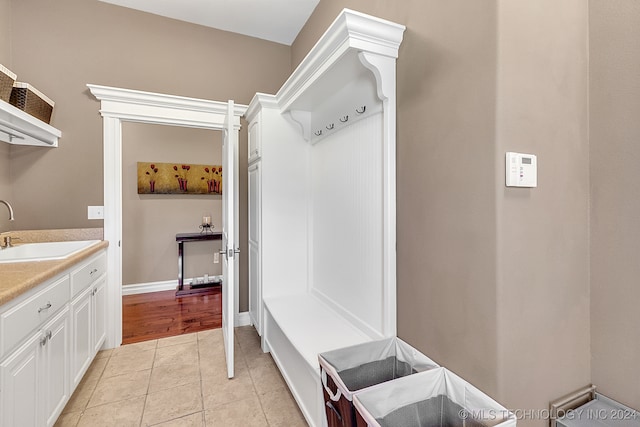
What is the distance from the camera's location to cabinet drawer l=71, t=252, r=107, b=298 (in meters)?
1.80

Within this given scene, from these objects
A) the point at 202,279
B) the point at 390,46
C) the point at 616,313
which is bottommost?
the point at 202,279

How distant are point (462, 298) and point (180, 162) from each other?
4095 millimetres

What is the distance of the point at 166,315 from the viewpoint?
3270 mm

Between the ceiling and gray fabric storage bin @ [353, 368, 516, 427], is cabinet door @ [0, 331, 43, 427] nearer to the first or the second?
gray fabric storage bin @ [353, 368, 516, 427]

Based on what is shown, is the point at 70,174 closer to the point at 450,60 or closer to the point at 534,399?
the point at 450,60

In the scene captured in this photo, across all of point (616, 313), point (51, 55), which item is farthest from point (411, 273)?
point (51, 55)

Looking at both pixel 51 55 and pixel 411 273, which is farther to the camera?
pixel 51 55

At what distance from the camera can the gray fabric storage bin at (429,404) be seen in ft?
3.32

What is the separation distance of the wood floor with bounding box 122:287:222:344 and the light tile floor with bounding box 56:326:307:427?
276 millimetres

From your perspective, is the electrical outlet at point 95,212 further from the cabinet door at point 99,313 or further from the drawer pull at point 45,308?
the drawer pull at point 45,308

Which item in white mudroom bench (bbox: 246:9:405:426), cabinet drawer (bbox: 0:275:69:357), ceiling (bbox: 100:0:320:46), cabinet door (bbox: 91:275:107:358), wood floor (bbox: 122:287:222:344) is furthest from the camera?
wood floor (bbox: 122:287:222:344)

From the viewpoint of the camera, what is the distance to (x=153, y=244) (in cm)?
408

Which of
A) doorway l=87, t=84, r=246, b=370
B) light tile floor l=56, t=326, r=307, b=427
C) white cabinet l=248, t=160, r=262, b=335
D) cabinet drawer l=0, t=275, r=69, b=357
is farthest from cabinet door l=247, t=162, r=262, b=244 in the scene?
cabinet drawer l=0, t=275, r=69, b=357

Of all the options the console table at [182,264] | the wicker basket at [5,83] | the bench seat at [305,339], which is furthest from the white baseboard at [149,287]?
Result: the wicker basket at [5,83]
